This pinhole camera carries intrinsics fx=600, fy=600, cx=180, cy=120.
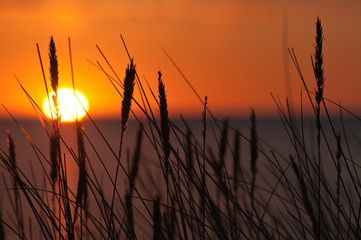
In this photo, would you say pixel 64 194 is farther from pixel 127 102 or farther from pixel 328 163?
→ pixel 328 163

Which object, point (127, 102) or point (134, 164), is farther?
point (134, 164)

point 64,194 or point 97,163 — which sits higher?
point 64,194

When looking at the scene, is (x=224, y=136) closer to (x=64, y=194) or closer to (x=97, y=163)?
(x=64, y=194)

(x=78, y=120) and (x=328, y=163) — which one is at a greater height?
(x=78, y=120)

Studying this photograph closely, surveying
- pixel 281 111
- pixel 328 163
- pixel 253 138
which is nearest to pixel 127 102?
pixel 281 111

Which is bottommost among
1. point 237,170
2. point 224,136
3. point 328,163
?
point 328,163

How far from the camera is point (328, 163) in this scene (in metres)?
8.33

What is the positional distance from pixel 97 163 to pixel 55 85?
6.66 metres

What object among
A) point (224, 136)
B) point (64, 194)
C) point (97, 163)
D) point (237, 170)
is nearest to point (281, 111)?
point (224, 136)

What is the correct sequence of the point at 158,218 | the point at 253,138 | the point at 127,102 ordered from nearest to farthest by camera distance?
the point at 127,102, the point at 158,218, the point at 253,138

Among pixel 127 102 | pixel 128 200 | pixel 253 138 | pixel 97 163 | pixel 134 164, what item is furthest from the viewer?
pixel 97 163

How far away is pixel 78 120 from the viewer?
1.50m

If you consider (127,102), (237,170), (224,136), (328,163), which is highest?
(127,102)

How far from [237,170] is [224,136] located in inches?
10.8
